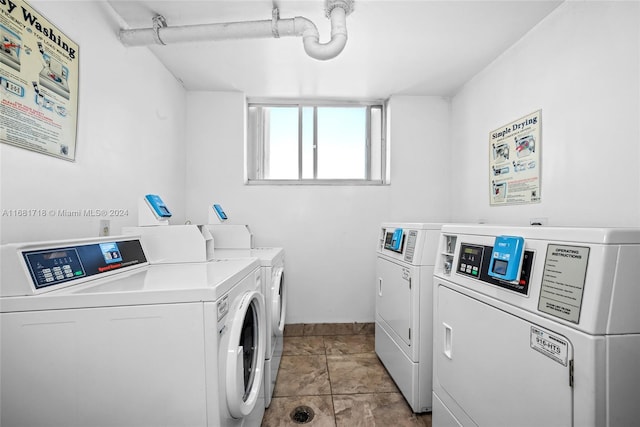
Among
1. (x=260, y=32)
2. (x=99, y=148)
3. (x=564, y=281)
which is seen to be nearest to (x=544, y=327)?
(x=564, y=281)

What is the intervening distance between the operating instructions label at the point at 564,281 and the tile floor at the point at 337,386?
125 centimetres

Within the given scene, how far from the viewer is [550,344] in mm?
806

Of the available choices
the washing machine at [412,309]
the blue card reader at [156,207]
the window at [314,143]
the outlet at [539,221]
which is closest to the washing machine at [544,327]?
the washing machine at [412,309]

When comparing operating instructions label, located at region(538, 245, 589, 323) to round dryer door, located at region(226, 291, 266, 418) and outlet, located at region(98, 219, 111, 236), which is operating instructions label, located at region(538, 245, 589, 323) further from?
outlet, located at region(98, 219, 111, 236)

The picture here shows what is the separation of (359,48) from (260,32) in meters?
0.77

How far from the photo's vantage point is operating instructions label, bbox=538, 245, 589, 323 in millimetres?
748

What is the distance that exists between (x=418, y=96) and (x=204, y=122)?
2.20 metres

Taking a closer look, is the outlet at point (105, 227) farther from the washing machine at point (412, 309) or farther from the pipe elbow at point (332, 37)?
the washing machine at point (412, 309)

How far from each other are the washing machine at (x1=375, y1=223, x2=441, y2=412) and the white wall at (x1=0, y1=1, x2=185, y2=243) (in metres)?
1.80

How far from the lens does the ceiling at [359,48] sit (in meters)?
1.71

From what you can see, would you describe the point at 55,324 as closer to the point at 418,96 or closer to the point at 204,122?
the point at 204,122

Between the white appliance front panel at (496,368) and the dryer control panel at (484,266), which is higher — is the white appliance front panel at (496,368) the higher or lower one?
the lower one

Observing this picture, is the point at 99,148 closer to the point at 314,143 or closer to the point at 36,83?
the point at 36,83

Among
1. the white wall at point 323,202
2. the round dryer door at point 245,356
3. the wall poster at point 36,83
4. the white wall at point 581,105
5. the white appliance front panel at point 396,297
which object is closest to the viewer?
the round dryer door at point 245,356
